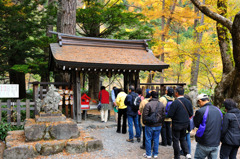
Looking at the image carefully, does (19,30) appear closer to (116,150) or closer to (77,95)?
(77,95)

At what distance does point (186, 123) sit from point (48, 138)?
403 cm

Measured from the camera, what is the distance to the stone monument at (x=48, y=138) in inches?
197

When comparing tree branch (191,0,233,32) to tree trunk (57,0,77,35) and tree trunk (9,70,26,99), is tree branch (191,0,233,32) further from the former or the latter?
tree trunk (9,70,26,99)

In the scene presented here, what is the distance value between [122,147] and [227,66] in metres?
7.82

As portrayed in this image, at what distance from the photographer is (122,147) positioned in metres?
5.96

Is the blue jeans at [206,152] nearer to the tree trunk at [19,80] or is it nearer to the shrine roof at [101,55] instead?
the shrine roof at [101,55]

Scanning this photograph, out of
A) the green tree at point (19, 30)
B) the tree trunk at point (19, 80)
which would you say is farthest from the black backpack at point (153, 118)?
the tree trunk at point (19, 80)

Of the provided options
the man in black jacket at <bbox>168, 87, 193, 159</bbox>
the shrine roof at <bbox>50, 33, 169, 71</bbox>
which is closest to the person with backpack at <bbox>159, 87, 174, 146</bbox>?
the man in black jacket at <bbox>168, 87, 193, 159</bbox>

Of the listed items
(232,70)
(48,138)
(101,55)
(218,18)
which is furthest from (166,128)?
(232,70)

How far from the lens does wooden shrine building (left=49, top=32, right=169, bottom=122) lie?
7881mm

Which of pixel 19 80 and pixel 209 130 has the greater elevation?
pixel 19 80

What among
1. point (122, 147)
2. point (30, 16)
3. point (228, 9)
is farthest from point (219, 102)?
point (30, 16)

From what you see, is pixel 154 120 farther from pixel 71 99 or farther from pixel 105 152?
pixel 71 99

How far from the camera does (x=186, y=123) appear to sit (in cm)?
458
